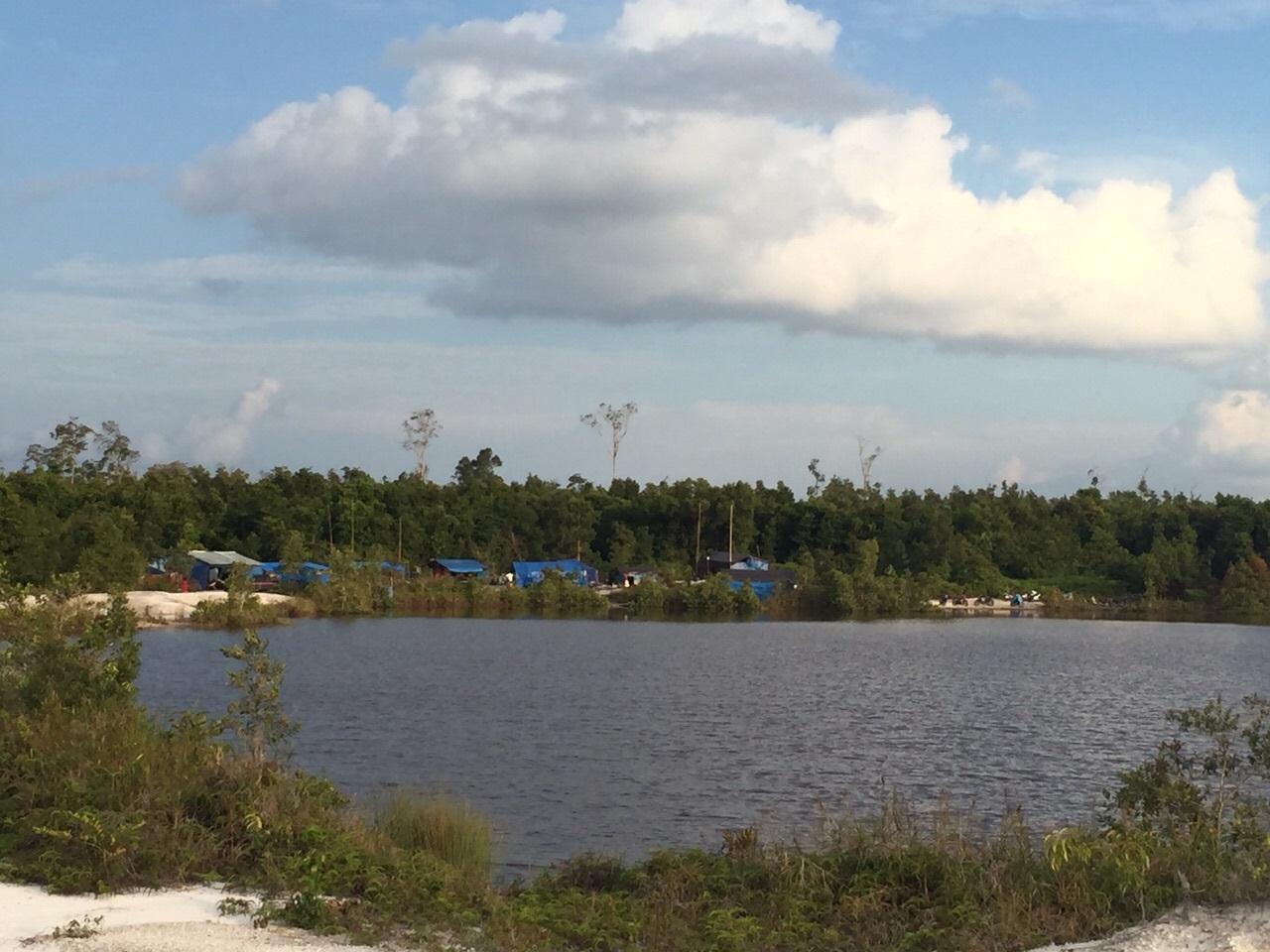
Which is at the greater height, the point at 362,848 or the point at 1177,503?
the point at 1177,503

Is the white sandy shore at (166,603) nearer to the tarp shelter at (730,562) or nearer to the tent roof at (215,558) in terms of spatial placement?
the tent roof at (215,558)

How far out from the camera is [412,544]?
108m

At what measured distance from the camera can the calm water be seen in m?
24.3

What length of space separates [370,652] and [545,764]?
30.8m

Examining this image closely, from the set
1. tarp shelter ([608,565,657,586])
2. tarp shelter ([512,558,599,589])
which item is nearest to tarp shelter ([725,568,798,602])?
tarp shelter ([608,565,657,586])

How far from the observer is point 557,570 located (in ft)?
319

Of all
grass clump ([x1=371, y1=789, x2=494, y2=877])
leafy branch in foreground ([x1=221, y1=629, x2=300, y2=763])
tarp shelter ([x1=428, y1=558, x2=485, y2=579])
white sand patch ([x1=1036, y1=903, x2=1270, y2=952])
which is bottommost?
grass clump ([x1=371, y1=789, x2=494, y2=877])

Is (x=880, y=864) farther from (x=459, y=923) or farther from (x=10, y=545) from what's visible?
(x=10, y=545)

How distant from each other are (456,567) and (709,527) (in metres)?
27.8

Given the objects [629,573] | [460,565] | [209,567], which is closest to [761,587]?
[629,573]

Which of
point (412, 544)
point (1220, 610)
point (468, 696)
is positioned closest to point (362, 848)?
point (468, 696)

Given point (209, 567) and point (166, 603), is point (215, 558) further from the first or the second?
point (166, 603)

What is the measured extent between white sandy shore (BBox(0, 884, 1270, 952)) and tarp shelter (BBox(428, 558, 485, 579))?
298 feet

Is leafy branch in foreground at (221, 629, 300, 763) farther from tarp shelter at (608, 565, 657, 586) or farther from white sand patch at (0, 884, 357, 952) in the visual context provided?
tarp shelter at (608, 565, 657, 586)
